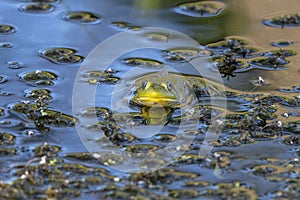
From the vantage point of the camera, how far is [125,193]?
418 cm

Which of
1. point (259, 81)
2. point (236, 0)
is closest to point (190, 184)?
point (259, 81)

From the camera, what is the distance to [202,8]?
7148 millimetres

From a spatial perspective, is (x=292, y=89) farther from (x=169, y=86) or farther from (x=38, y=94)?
(x=38, y=94)

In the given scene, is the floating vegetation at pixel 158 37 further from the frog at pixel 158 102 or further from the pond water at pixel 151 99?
the frog at pixel 158 102

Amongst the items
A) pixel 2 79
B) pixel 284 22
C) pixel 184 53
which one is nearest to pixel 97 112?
pixel 2 79

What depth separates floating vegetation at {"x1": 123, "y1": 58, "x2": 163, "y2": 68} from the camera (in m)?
6.09

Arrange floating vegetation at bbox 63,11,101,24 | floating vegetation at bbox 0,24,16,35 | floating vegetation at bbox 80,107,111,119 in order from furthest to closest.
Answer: floating vegetation at bbox 63,11,101,24 → floating vegetation at bbox 0,24,16,35 → floating vegetation at bbox 80,107,111,119

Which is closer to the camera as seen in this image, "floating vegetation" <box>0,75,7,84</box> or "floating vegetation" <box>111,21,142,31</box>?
"floating vegetation" <box>0,75,7,84</box>

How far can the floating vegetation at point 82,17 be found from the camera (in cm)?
690

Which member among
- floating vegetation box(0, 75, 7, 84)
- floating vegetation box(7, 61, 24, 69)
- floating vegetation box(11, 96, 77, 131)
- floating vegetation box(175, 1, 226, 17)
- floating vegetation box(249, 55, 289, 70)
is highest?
floating vegetation box(175, 1, 226, 17)

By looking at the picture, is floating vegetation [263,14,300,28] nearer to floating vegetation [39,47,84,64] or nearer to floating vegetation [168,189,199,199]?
floating vegetation [39,47,84,64]

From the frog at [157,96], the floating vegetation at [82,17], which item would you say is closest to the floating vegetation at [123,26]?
the floating vegetation at [82,17]

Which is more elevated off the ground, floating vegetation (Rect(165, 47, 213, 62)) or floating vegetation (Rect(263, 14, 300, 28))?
floating vegetation (Rect(263, 14, 300, 28))

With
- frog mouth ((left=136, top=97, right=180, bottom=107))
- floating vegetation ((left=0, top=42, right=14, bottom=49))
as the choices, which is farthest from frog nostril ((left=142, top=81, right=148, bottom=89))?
floating vegetation ((left=0, top=42, right=14, bottom=49))
